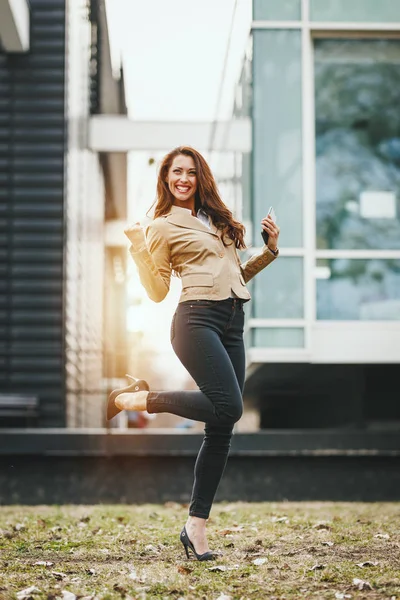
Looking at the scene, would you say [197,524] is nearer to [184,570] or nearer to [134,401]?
[184,570]

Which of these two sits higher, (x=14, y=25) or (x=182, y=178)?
(x=14, y=25)

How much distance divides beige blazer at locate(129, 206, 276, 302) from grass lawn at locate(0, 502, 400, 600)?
1080 millimetres

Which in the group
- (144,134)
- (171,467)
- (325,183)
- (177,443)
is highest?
(144,134)

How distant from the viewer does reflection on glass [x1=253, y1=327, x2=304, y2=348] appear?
8.52 metres

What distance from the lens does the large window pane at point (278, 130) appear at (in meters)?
8.67

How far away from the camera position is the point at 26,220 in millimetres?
10641

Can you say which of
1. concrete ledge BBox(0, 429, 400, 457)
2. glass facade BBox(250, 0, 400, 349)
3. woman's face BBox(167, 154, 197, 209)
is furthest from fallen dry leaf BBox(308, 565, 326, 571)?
concrete ledge BBox(0, 429, 400, 457)

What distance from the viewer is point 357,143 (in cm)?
959

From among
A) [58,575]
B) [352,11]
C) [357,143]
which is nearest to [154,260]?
[58,575]

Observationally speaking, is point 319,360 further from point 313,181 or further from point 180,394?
point 180,394

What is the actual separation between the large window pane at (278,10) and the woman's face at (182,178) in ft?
16.6

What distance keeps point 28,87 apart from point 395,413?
5.27 meters

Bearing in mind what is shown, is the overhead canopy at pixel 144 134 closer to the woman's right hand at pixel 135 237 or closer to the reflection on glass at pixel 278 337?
the reflection on glass at pixel 278 337

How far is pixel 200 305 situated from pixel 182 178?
57 cm
